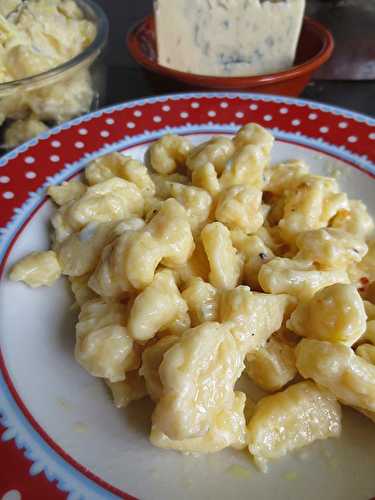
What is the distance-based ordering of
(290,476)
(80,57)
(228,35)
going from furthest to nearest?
(228,35) → (80,57) → (290,476)

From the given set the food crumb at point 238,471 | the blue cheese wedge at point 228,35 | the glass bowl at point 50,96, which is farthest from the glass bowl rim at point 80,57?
the food crumb at point 238,471

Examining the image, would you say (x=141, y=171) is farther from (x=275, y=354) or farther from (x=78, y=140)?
(x=275, y=354)

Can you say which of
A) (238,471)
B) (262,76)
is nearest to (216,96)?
(262,76)

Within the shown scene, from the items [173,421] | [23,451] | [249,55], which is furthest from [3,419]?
[249,55]

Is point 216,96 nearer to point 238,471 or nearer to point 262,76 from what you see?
point 262,76

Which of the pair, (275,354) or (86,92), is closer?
(275,354)

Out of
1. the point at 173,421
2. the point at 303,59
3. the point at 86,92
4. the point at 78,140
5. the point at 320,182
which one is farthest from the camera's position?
the point at 303,59

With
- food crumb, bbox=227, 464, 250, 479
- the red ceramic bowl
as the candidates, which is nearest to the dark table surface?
the red ceramic bowl
